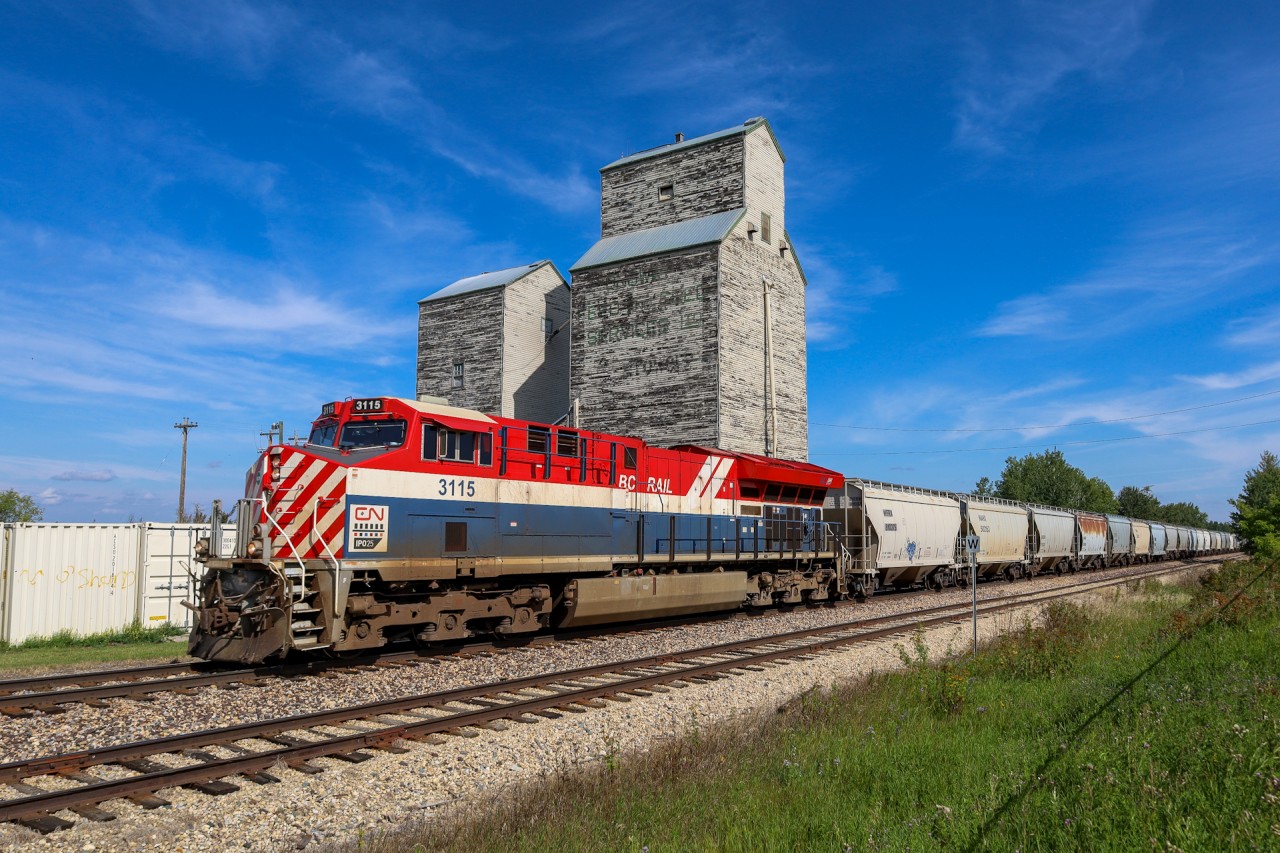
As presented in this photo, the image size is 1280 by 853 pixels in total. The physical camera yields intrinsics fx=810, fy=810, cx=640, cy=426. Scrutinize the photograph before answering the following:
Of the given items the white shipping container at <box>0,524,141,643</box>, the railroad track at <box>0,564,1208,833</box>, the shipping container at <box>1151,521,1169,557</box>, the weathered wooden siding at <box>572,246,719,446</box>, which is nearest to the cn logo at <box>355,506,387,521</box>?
the railroad track at <box>0,564,1208,833</box>

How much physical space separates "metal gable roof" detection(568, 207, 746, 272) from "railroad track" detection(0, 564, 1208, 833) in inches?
934

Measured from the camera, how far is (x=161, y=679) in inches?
433

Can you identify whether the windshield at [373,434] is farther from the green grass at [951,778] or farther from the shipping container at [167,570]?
the shipping container at [167,570]

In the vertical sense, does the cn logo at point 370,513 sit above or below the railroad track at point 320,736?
above

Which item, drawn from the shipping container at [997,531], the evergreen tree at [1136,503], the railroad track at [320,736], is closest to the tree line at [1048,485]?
the evergreen tree at [1136,503]

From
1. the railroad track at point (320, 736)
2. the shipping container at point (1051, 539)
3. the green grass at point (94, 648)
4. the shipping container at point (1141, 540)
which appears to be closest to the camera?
the railroad track at point (320, 736)

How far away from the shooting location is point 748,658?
1343 centimetres

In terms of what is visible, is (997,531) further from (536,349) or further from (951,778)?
(951,778)

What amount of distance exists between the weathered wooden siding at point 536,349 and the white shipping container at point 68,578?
21.5 m

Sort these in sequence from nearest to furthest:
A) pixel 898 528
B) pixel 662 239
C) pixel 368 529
Result: pixel 368 529 < pixel 898 528 < pixel 662 239

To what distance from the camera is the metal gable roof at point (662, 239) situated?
113 feet

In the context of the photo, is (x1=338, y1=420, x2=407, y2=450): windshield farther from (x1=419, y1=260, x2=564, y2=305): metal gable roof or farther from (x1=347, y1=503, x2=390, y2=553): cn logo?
(x1=419, y1=260, x2=564, y2=305): metal gable roof

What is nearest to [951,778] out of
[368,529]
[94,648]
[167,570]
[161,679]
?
[368,529]

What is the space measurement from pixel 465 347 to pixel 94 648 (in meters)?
26.1
